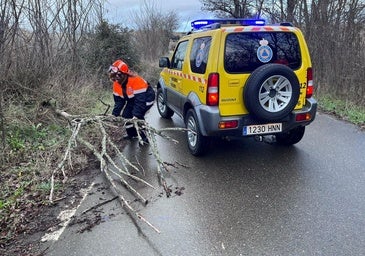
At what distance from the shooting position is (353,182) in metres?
4.31

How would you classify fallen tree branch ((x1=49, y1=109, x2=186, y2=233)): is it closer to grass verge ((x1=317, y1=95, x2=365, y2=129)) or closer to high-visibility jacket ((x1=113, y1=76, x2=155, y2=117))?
high-visibility jacket ((x1=113, y1=76, x2=155, y2=117))

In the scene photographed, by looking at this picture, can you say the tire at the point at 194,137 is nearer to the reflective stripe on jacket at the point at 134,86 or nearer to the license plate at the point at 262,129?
the license plate at the point at 262,129

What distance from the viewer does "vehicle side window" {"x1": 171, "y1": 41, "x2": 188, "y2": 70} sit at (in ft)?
20.8

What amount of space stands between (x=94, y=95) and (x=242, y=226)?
7875 mm

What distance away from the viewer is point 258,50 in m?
4.89

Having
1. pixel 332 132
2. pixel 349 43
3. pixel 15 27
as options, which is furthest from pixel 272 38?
pixel 349 43

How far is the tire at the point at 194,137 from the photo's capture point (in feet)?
17.2

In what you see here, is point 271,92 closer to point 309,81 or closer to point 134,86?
point 309,81

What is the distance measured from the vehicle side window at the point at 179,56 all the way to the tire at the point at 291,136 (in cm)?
224

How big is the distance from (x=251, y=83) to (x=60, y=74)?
578cm

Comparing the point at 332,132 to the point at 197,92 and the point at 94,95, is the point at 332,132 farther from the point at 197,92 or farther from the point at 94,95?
the point at 94,95

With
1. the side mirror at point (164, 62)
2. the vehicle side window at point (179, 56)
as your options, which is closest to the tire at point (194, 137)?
the vehicle side window at point (179, 56)

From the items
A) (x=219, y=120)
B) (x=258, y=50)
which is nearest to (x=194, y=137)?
(x=219, y=120)

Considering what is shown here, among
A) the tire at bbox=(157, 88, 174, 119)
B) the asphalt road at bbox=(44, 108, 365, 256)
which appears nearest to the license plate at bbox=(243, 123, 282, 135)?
the asphalt road at bbox=(44, 108, 365, 256)
